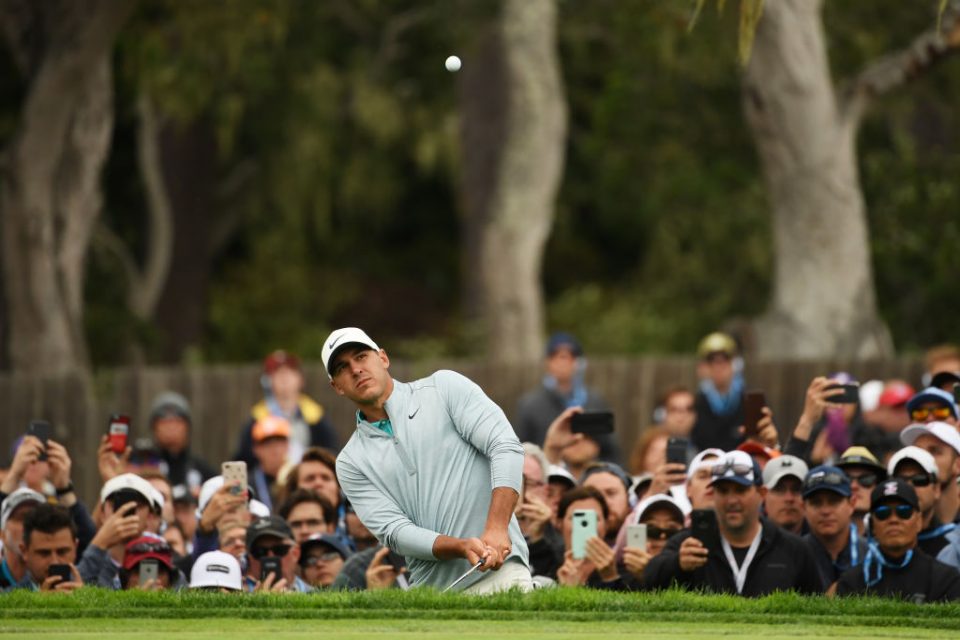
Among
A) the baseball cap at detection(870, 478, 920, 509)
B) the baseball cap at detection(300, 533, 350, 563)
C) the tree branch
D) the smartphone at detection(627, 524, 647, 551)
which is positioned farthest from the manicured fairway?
the tree branch

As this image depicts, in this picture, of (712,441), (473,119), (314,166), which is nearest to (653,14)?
(473,119)

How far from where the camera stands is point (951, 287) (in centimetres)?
2753

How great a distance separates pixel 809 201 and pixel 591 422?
11.3 m

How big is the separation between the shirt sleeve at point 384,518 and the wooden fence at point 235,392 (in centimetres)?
1212

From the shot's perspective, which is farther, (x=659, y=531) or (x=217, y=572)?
(x=659, y=531)

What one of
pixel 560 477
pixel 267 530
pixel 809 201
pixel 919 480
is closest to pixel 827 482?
pixel 919 480

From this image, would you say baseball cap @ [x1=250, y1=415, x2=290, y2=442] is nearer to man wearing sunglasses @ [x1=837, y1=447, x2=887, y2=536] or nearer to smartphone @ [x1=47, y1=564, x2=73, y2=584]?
smartphone @ [x1=47, y1=564, x2=73, y2=584]

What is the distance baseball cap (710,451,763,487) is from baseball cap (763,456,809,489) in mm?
642

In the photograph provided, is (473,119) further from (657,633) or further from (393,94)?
(657,633)

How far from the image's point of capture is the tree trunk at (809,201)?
22.5m

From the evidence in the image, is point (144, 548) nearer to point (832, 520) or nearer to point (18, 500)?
point (18, 500)

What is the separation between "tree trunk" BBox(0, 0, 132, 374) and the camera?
831 inches

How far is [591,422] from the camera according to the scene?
12742 millimetres

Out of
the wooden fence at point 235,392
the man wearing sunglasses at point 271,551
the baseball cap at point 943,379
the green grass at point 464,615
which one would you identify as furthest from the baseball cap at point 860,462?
the wooden fence at point 235,392
